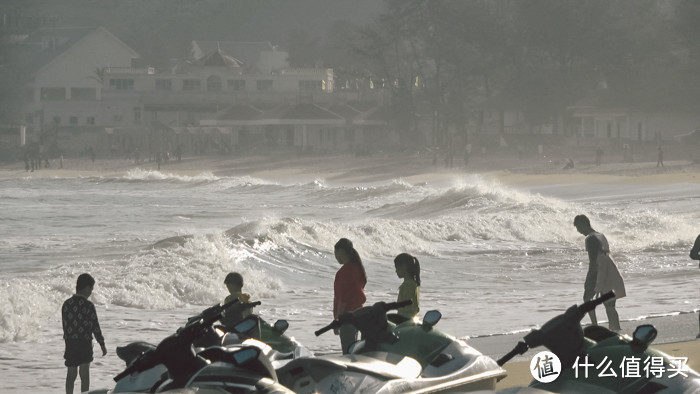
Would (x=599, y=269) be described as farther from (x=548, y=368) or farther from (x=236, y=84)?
(x=236, y=84)

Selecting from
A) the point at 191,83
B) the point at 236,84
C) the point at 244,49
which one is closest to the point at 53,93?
the point at 191,83

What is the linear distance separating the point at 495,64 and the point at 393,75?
44.1 feet

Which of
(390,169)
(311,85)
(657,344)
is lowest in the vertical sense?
(390,169)

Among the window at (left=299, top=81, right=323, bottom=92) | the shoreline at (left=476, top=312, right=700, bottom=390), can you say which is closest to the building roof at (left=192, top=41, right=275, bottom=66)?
the window at (left=299, top=81, right=323, bottom=92)

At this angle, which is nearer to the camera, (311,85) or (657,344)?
(657,344)

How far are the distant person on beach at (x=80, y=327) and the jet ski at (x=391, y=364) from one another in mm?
3902

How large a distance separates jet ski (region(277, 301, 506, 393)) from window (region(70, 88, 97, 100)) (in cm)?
10959

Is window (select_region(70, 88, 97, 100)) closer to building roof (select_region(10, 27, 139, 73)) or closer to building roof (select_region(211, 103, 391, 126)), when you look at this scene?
building roof (select_region(10, 27, 139, 73))

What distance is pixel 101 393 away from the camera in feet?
18.2

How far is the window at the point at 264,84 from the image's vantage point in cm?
10231

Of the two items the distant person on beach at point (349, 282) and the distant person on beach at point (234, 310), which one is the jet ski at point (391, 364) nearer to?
the distant person on beach at point (234, 310)

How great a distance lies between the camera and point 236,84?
338ft

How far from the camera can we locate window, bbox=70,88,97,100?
11412 cm

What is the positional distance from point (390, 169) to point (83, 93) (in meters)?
43.5
